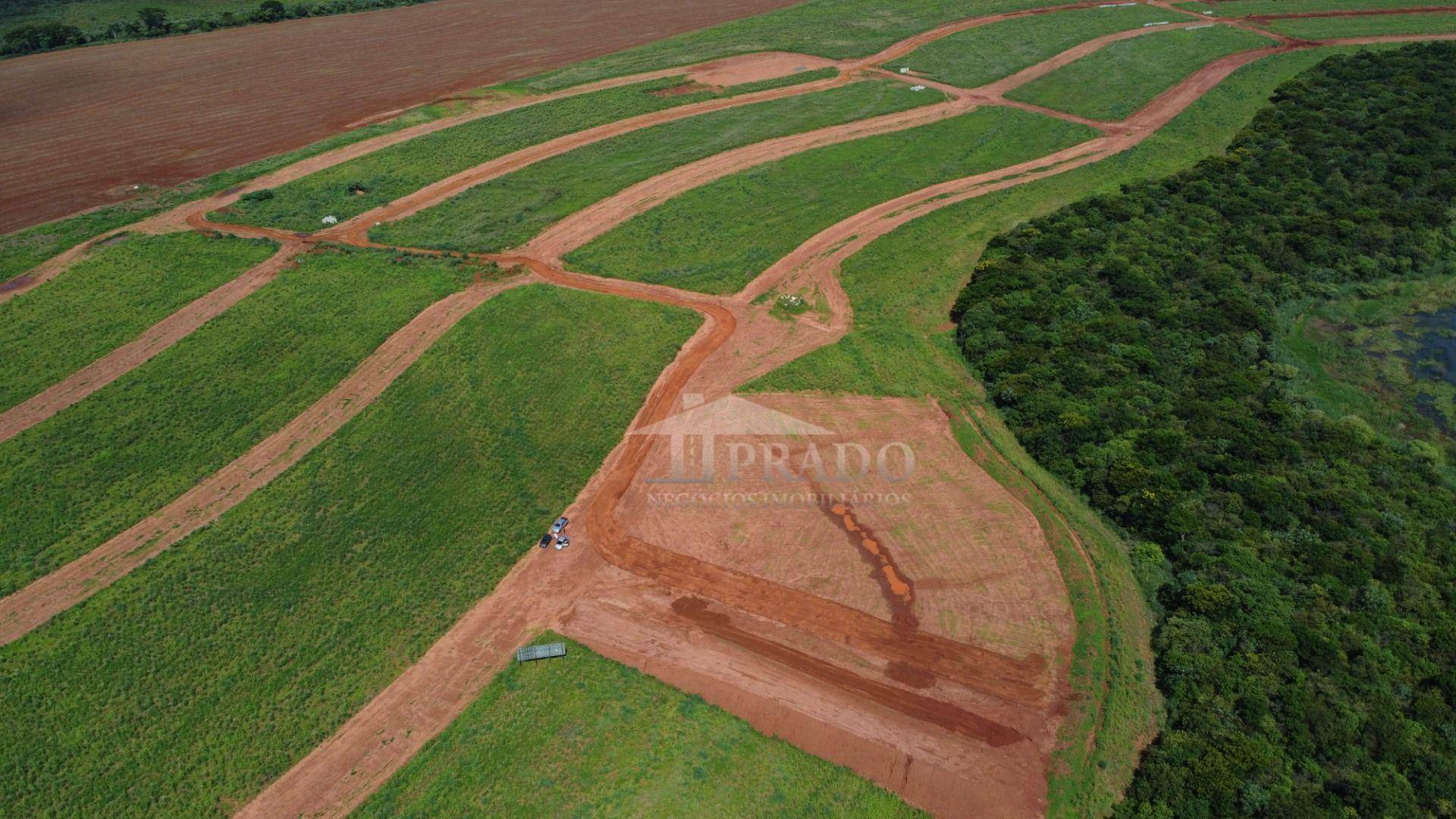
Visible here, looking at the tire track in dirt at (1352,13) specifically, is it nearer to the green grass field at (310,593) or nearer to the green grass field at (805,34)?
the green grass field at (805,34)

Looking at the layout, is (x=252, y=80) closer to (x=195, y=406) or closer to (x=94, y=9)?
(x=94, y=9)

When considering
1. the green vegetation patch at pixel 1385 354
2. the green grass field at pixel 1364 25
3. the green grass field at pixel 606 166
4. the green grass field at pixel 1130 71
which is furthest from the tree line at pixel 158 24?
the green grass field at pixel 1364 25

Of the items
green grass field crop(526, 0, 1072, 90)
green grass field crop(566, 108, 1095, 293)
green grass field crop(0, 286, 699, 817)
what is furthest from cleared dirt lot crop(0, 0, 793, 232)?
green grass field crop(0, 286, 699, 817)

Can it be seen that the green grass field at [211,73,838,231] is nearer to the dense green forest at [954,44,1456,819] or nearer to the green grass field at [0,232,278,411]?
the green grass field at [0,232,278,411]

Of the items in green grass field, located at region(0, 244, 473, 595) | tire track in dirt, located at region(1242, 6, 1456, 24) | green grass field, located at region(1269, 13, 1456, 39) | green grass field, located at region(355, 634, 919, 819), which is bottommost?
green grass field, located at region(355, 634, 919, 819)

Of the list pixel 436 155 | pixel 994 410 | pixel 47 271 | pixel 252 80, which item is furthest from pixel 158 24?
pixel 994 410

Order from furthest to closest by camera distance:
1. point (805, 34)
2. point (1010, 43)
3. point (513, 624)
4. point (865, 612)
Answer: point (805, 34)
point (1010, 43)
point (513, 624)
point (865, 612)
